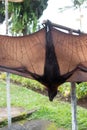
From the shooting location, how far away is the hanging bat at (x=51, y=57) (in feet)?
6.39

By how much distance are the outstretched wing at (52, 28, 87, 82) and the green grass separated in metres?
2.23

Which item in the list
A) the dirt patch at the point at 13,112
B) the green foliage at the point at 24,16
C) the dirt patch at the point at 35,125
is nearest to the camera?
the dirt patch at the point at 35,125

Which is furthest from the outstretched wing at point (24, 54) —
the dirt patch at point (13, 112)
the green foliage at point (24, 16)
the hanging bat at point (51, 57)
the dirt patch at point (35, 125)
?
the green foliage at point (24, 16)

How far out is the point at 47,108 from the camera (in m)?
5.02

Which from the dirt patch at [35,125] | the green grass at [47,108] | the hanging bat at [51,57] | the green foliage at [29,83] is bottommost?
the green foliage at [29,83]

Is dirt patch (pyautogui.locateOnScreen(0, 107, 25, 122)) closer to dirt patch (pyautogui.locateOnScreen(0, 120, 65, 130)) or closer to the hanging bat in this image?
dirt patch (pyautogui.locateOnScreen(0, 120, 65, 130))

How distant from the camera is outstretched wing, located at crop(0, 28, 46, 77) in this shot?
6.50 ft

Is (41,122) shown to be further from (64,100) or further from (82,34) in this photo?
(82,34)

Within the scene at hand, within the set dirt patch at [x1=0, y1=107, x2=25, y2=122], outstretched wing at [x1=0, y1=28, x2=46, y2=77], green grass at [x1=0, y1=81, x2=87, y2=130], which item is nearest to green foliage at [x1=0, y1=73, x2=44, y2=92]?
green grass at [x1=0, y1=81, x2=87, y2=130]

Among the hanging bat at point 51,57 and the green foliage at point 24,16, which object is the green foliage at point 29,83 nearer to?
the green foliage at point 24,16

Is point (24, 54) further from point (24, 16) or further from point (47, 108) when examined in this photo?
point (24, 16)

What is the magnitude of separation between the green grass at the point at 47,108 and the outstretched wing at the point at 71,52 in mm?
2225

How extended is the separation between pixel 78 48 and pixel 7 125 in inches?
98.7

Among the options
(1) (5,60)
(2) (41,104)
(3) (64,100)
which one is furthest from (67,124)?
(1) (5,60)
